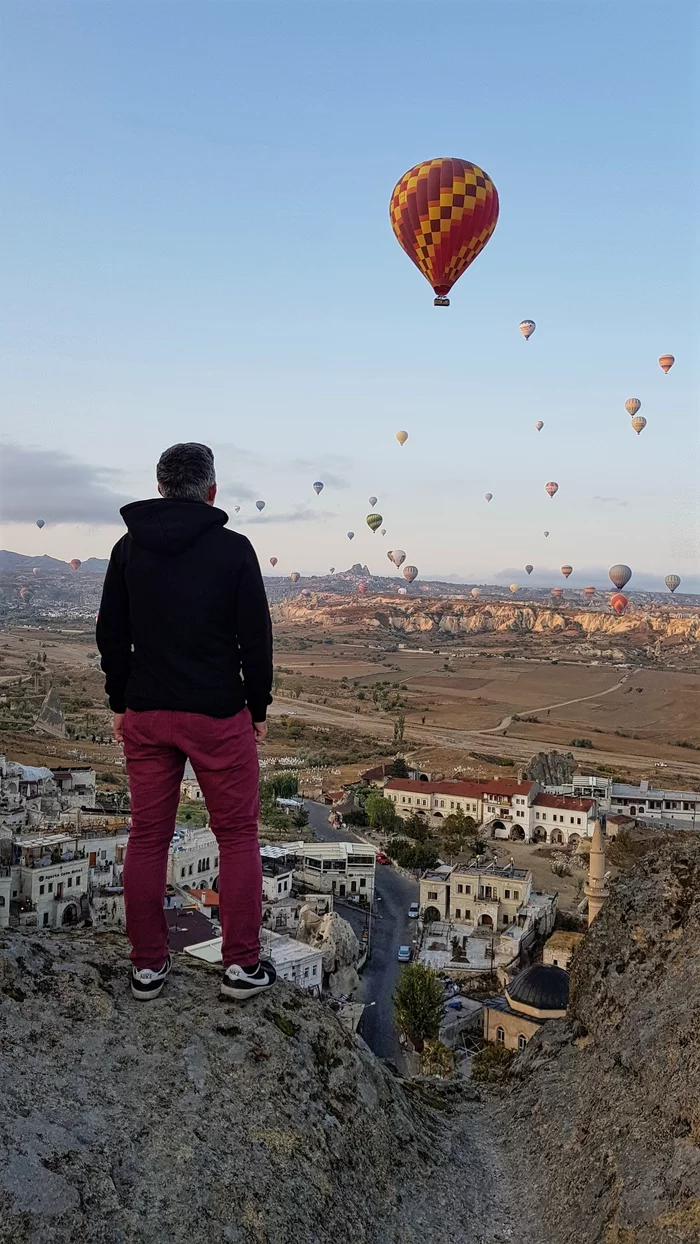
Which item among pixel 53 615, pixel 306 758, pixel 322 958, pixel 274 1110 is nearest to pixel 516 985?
pixel 322 958

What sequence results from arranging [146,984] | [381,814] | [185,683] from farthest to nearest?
[381,814], [146,984], [185,683]

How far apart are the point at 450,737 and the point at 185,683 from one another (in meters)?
51.0

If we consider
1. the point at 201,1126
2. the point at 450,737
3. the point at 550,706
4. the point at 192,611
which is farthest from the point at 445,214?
the point at 550,706

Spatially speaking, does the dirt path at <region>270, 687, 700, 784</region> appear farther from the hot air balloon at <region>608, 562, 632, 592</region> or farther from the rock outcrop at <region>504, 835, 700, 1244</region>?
the rock outcrop at <region>504, 835, 700, 1244</region>

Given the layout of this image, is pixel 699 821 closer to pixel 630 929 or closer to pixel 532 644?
pixel 630 929

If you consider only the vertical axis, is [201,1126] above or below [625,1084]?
above

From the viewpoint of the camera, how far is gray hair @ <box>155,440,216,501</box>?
10.8ft

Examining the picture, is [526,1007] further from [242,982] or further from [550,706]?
[550,706]

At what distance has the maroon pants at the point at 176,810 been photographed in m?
3.17

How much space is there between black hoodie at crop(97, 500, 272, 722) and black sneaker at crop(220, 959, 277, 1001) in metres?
0.99

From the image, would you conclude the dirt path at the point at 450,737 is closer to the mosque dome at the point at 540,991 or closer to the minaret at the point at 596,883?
the mosque dome at the point at 540,991

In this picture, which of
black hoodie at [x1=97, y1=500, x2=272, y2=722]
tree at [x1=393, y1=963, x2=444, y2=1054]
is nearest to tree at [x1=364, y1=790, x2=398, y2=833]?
tree at [x1=393, y1=963, x2=444, y2=1054]

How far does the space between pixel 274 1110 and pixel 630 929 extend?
177cm

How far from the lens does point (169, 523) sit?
124 inches
